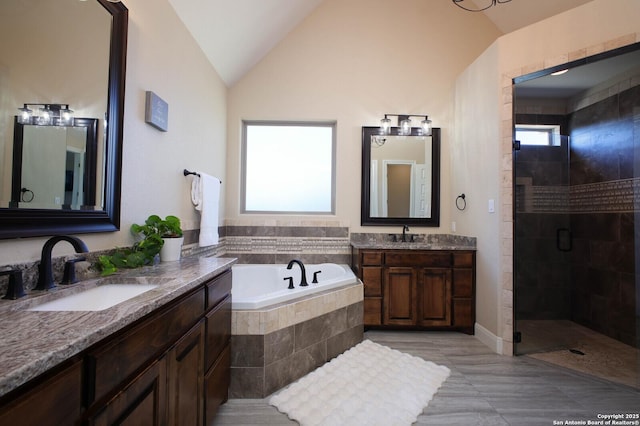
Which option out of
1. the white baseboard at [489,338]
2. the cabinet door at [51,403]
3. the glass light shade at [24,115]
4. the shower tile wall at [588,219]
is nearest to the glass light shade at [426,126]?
the shower tile wall at [588,219]

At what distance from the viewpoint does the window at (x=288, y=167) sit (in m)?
3.36

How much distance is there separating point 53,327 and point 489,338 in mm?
2918

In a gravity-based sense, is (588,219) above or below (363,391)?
above

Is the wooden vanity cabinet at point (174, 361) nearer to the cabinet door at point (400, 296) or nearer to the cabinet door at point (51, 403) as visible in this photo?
the cabinet door at point (51, 403)

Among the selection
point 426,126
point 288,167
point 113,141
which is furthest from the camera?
point 288,167

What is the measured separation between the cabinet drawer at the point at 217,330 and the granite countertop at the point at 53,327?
1.12 feet

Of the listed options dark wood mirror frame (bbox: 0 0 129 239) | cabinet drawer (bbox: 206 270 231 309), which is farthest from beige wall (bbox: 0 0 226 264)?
cabinet drawer (bbox: 206 270 231 309)

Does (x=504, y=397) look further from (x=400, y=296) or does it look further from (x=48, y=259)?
(x=48, y=259)

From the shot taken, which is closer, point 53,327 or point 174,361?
point 53,327

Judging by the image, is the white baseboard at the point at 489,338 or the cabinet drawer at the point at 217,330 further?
the white baseboard at the point at 489,338

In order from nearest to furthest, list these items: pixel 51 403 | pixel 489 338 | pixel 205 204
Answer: pixel 51 403
pixel 205 204
pixel 489 338

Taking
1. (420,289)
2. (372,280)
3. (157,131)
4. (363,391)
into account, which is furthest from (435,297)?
(157,131)

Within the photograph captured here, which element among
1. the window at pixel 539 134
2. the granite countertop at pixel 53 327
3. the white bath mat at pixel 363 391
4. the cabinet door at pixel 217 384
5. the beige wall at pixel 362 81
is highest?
the beige wall at pixel 362 81

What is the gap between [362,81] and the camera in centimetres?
326
